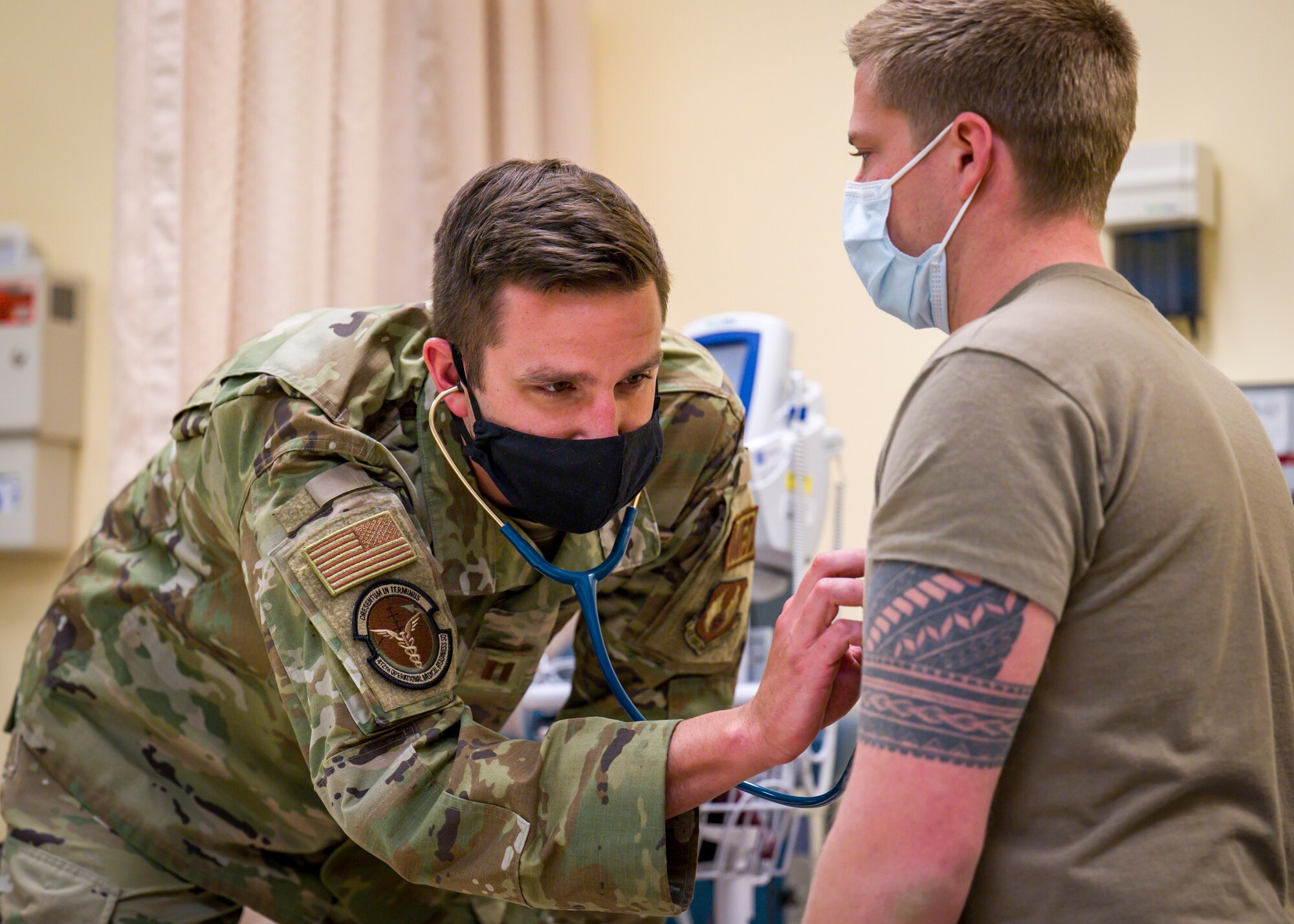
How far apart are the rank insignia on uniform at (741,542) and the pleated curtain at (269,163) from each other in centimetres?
121

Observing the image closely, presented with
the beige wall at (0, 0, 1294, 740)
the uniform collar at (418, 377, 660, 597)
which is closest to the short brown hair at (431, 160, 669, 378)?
the uniform collar at (418, 377, 660, 597)

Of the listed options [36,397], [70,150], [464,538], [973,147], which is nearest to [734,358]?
[464,538]

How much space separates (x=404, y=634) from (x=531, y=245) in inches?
16.0

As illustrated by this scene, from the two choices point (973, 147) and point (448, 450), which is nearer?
point (973, 147)

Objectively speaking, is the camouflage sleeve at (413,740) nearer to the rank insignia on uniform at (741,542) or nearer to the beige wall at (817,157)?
the rank insignia on uniform at (741,542)

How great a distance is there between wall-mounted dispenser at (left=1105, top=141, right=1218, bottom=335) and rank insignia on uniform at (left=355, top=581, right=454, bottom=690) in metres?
Result: 2.17

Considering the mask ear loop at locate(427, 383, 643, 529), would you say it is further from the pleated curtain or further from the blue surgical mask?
the pleated curtain

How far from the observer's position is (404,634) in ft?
3.82

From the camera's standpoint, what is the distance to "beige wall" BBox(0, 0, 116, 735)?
307cm

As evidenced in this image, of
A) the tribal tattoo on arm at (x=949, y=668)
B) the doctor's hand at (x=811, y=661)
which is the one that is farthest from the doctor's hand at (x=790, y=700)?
the tribal tattoo on arm at (x=949, y=668)

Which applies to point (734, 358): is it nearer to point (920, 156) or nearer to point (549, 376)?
point (549, 376)

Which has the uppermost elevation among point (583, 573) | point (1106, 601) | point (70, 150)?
point (70, 150)

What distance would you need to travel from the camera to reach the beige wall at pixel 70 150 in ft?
10.1

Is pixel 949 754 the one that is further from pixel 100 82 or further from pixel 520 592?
pixel 100 82
